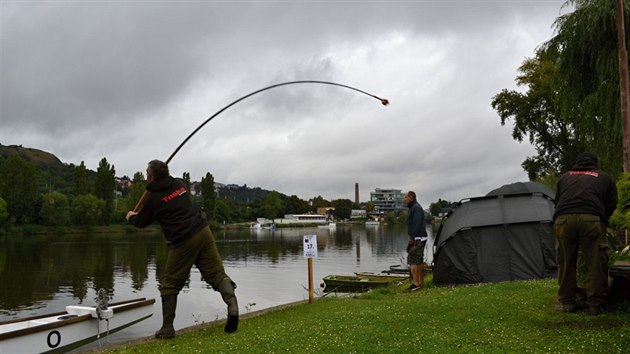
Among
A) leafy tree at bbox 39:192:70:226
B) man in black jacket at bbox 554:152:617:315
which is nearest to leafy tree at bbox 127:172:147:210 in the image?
leafy tree at bbox 39:192:70:226

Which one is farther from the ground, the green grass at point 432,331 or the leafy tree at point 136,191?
the leafy tree at point 136,191

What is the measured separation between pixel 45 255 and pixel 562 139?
4222 centimetres

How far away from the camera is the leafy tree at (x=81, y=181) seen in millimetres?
99750

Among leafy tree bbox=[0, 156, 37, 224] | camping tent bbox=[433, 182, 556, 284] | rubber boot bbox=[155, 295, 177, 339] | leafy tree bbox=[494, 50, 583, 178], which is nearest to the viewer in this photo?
rubber boot bbox=[155, 295, 177, 339]

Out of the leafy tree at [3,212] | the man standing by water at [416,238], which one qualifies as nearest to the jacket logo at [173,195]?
the man standing by water at [416,238]

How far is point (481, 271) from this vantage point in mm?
12828

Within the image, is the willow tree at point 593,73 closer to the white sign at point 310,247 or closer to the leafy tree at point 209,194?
the white sign at point 310,247

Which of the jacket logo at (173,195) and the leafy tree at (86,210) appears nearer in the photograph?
the jacket logo at (173,195)

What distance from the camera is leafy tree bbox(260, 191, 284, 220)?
6526 inches

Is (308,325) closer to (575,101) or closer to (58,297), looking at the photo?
(575,101)

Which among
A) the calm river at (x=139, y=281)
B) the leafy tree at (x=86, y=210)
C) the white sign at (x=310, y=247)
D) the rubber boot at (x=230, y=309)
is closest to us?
the rubber boot at (x=230, y=309)

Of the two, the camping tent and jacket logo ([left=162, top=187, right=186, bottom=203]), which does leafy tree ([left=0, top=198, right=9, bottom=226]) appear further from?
jacket logo ([left=162, top=187, right=186, bottom=203])

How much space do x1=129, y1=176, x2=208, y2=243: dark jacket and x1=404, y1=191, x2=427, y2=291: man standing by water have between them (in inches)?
239

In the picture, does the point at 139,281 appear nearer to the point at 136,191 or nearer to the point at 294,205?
the point at 136,191
